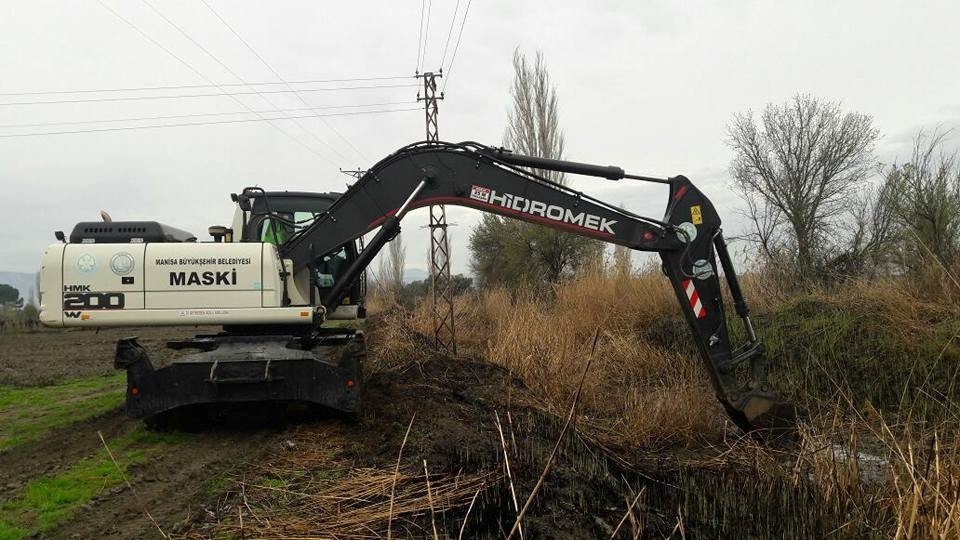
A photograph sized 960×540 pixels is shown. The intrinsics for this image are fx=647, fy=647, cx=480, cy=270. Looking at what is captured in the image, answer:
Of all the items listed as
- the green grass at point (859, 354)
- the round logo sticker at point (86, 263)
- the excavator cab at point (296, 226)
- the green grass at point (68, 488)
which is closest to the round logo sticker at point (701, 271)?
the green grass at point (859, 354)

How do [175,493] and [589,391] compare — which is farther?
[589,391]

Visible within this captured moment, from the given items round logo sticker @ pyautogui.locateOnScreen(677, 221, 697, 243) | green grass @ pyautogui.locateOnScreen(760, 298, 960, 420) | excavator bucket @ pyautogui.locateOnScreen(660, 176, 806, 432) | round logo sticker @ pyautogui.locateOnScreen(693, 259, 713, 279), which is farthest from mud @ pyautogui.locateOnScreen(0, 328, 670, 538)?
green grass @ pyautogui.locateOnScreen(760, 298, 960, 420)

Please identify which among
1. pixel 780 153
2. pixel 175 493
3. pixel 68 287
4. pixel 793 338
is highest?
pixel 780 153

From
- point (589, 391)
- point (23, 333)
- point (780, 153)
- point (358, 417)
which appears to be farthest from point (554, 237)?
point (23, 333)

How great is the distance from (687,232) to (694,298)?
68 centimetres

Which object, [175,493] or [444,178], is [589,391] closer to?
[444,178]

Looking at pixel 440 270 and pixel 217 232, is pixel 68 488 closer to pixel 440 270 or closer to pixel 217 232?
pixel 217 232

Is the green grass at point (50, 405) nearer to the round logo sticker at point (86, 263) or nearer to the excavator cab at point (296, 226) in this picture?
the round logo sticker at point (86, 263)

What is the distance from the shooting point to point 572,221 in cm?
677

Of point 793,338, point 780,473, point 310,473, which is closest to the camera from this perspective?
point 780,473

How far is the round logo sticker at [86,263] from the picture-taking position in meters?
6.70

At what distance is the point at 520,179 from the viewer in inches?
270

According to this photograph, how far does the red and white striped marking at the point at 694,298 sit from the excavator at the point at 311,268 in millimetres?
14

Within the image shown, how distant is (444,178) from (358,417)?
2749 mm
